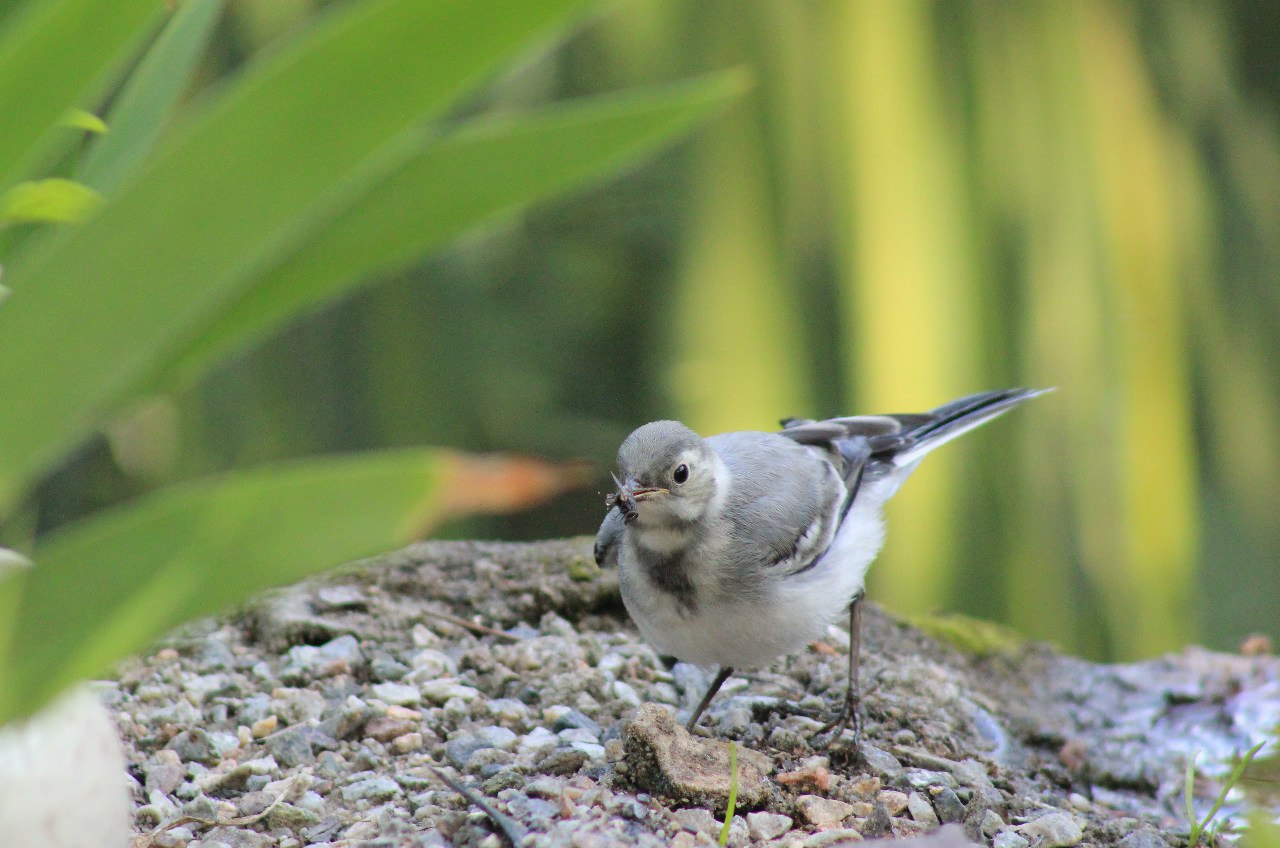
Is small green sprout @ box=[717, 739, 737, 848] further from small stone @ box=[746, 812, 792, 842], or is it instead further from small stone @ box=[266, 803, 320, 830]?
small stone @ box=[266, 803, 320, 830]

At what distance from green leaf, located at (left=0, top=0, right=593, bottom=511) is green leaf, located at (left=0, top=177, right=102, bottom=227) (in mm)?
374

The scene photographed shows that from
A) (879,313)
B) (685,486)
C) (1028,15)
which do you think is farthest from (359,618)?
(1028,15)

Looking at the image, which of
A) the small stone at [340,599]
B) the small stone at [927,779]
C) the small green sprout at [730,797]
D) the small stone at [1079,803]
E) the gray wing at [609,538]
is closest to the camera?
the small green sprout at [730,797]

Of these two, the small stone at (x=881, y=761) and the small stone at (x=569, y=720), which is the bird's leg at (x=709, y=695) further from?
the small stone at (x=881, y=761)

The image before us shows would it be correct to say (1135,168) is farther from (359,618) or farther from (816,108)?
(359,618)

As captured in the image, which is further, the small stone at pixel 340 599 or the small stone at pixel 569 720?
the small stone at pixel 340 599

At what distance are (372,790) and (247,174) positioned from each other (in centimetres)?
156

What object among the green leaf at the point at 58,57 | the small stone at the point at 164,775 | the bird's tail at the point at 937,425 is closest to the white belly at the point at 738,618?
the bird's tail at the point at 937,425

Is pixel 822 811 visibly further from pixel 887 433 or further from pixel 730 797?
pixel 887 433

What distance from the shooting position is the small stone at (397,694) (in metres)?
2.79

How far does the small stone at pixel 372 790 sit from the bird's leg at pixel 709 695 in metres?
0.69

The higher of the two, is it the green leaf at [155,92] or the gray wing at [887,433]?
the green leaf at [155,92]

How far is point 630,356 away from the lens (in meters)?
6.38

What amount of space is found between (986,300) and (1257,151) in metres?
1.78
